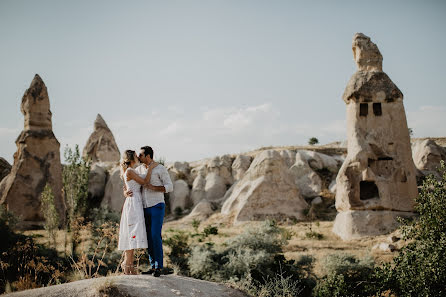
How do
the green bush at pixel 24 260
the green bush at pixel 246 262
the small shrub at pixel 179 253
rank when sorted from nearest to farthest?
the green bush at pixel 24 260 < the green bush at pixel 246 262 < the small shrub at pixel 179 253

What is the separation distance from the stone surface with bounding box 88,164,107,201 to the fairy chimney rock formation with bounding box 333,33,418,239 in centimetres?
1439

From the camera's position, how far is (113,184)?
23250 mm

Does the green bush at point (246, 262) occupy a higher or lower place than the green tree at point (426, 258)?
lower

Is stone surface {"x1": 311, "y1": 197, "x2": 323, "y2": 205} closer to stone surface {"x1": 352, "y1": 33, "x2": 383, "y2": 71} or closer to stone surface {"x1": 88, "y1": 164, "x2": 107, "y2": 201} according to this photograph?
stone surface {"x1": 352, "y1": 33, "x2": 383, "y2": 71}

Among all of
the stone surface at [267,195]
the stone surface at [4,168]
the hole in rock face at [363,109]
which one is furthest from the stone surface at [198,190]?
the hole in rock face at [363,109]

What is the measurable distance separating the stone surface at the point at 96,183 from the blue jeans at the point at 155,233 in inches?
752

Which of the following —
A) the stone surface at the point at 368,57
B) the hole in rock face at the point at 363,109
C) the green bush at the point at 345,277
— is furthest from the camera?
the stone surface at the point at 368,57

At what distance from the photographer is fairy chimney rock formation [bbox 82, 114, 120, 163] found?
1286 inches

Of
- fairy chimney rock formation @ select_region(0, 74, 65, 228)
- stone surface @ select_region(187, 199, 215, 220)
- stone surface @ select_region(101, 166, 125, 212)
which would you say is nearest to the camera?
fairy chimney rock formation @ select_region(0, 74, 65, 228)

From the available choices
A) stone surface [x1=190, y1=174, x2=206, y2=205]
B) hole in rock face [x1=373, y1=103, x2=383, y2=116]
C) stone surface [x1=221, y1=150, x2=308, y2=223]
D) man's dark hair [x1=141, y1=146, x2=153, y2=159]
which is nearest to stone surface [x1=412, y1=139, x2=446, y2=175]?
stone surface [x1=221, y1=150, x2=308, y2=223]

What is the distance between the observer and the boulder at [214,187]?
23.0 meters

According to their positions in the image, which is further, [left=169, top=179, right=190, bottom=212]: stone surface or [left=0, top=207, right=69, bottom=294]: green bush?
[left=169, top=179, right=190, bottom=212]: stone surface

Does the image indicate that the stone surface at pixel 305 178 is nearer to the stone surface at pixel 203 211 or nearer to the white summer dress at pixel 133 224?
the stone surface at pixel 203 211

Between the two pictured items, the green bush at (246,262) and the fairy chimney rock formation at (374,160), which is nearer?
the green bush at (246,262)
